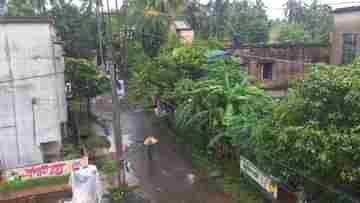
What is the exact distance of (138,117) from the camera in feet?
76.9

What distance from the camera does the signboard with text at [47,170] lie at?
39.4 ft

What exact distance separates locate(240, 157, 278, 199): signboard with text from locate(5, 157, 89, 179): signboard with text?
224 inches

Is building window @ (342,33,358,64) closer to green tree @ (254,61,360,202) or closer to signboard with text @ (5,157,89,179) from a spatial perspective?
green tree @ (254,61,360,202)

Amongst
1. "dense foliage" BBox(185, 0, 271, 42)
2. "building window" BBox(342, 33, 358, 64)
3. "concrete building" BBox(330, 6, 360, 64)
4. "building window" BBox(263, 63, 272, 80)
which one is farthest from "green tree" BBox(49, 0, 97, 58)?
"building window" BBox(342, 33, 358, 64)

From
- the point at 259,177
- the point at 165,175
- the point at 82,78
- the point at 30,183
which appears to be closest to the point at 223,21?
the point at 82,78

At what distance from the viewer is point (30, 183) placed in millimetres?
12078

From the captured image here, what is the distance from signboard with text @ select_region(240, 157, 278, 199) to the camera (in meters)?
10.3

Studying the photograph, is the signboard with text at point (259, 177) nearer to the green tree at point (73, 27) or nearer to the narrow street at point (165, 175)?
the narrow street at point (165, 175)

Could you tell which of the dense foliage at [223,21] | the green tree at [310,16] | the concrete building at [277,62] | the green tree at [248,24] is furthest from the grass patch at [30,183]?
the green tree at [310,16]

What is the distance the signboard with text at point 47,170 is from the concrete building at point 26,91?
122 centimetres

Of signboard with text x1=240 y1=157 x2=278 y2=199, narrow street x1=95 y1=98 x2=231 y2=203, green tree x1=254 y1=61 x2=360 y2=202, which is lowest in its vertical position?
narrow street x1=95 y1=98 x2=231 y2=203

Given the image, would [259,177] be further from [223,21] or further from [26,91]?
[223,21]

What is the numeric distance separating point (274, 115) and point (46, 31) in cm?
874

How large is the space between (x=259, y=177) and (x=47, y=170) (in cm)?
736
